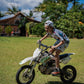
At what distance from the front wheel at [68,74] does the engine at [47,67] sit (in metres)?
0.39

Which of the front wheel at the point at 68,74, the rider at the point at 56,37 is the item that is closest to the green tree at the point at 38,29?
the front wheel at the point at 68,74

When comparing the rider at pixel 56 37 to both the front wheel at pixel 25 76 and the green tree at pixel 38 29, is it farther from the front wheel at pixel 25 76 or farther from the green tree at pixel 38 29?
the green tree at pixel 38 29

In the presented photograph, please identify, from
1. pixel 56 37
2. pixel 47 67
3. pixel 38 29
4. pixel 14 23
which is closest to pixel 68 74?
pixel 47 67

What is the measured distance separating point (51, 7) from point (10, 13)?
68.2ft

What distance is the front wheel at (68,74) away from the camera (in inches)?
165

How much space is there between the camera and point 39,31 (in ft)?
105

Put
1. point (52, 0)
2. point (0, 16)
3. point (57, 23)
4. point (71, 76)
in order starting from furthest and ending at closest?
1. point (0, 16)
2. point (52, 0)
3. point (57, 23)
4. point (71, 76)

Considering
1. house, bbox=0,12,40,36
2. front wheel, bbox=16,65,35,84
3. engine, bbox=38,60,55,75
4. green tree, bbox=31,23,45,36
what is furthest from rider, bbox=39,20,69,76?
house, bbox=0,12,40,36

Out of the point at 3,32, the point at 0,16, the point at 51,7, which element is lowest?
the point at 3,32

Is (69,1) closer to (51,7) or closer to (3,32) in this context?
(51,7)

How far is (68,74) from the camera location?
4191 millimetres

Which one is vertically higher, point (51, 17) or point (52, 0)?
point (52, 0)

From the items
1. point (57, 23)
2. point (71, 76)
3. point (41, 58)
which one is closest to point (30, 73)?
point (41, 58)

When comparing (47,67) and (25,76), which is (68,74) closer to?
(47,67)
